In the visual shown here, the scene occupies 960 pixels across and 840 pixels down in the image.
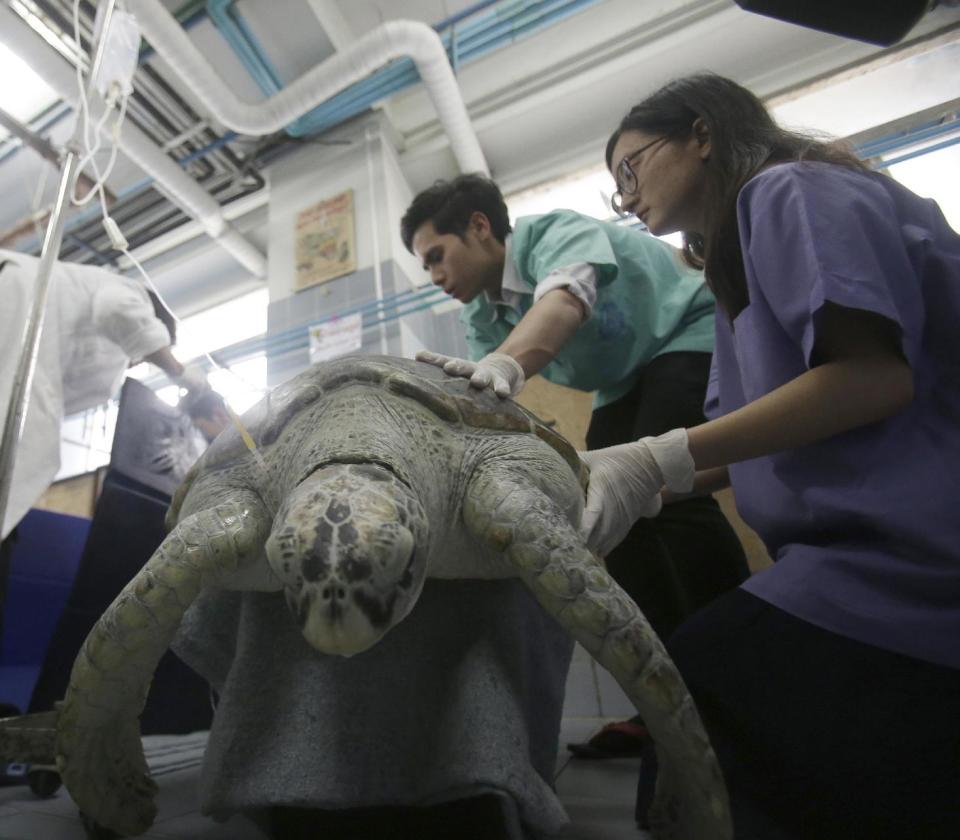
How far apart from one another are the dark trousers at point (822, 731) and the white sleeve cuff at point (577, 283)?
2.65 ft

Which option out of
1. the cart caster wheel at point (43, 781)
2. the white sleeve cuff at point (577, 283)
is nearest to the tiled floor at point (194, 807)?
the cart caster wheel at point (43, 781)

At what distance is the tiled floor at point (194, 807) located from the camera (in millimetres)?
779

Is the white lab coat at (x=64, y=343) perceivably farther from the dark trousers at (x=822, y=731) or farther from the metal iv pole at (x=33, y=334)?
the dark trousers at (x=822, y=731)

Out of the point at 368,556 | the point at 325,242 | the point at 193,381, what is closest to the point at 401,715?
the point at 368,556

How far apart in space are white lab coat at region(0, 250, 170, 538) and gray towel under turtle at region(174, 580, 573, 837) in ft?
4.31

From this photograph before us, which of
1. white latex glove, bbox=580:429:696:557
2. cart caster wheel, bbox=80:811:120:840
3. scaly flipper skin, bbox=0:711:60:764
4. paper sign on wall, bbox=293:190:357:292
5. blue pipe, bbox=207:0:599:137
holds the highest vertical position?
blue pipe, bbox=207:0:599:137

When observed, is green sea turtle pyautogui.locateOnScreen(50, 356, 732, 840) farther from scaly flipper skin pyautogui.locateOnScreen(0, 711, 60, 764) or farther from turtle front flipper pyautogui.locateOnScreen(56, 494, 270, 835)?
scaly flipper skin pyautogui.locateOnScreen(0, 711, 60, 764)

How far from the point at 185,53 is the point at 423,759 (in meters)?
3.53

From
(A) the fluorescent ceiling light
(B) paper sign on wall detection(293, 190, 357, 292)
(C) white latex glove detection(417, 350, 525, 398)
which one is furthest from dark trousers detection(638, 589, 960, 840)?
(A) the fluorescent ceiling light

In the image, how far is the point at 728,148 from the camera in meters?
1.09

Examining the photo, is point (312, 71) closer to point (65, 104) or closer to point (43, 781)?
point (65, 104)

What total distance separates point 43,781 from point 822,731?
1.42 meters

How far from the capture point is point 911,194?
891 millimetres

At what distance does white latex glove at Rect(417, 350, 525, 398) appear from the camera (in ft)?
3.48
